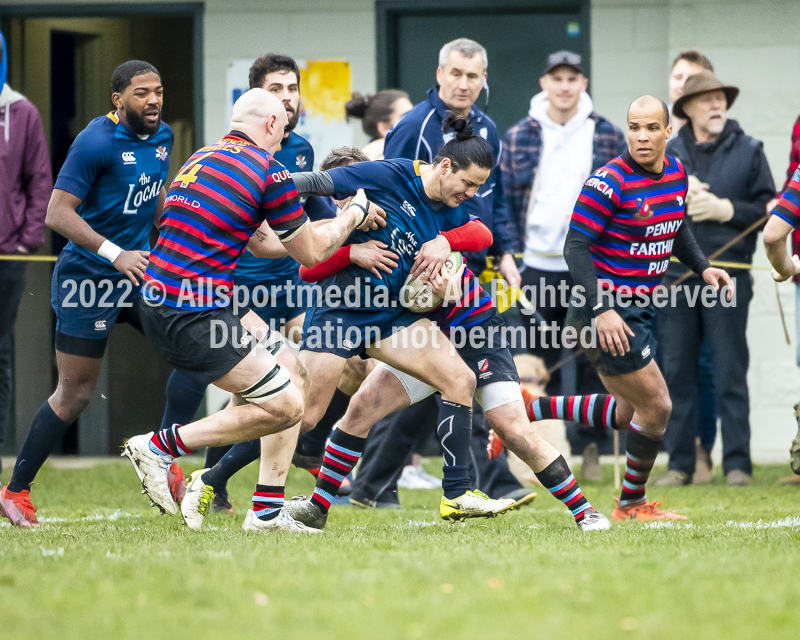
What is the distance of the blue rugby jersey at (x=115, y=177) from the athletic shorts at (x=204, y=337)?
108 centimetres

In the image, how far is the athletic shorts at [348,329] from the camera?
5.09 metres

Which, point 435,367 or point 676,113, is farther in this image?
point 676,113

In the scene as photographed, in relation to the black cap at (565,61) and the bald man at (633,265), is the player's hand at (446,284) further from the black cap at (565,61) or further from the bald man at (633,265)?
the black cap at (565,61)

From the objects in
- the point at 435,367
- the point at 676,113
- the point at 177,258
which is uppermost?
the point at 676,113

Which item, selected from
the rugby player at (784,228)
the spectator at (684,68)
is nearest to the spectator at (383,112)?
the spectator at (684,68)

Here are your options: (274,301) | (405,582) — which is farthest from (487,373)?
(405,582)

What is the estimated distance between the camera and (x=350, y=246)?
5137mm

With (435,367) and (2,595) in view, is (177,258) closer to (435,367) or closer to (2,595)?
(435,367)

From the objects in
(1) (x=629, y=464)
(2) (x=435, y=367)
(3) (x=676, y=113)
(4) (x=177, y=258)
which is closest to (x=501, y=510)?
(2) (x=435, y=367)

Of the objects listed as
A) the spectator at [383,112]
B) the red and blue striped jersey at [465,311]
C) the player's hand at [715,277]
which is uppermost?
the spectator at [383,112]

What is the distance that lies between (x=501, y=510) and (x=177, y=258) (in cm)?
169

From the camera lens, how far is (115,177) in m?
5.73

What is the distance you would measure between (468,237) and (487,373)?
0.61m

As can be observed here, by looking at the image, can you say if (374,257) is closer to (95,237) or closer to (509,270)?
(95,237)
